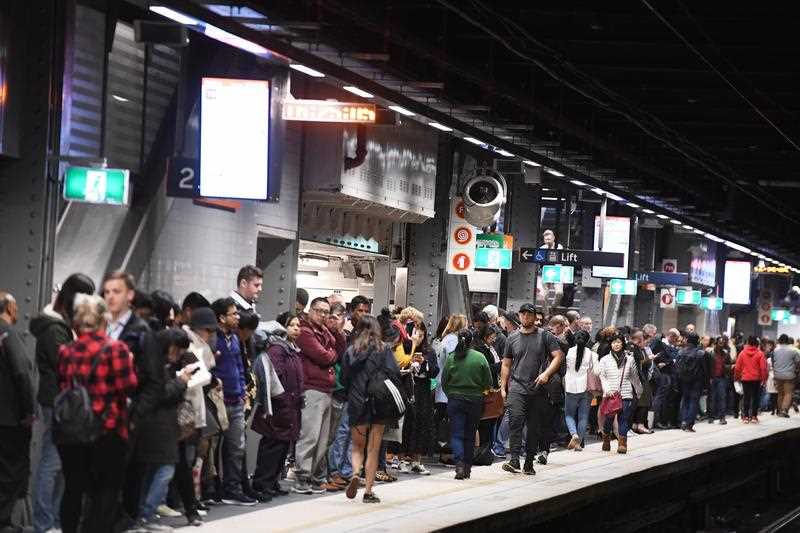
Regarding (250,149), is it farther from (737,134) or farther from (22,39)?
(737,134)

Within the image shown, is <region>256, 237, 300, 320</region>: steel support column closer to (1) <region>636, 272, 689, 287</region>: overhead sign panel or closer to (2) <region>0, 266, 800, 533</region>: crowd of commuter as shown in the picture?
(2) <region>0, 266, 800, 533</region>: crowd of commuter

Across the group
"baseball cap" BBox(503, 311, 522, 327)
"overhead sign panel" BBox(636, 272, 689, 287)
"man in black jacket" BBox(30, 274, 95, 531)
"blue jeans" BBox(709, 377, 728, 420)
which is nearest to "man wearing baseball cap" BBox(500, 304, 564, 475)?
"baseball cap" BBox(503, 311, 522, 327)

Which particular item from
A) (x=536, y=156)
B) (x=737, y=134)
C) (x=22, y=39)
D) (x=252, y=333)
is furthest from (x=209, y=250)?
(x=737, y=134)

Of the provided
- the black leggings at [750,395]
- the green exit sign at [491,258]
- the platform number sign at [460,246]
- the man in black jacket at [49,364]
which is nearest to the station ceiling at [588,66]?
the platform number sign at [460,246]

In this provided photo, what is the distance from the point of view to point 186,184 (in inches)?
574

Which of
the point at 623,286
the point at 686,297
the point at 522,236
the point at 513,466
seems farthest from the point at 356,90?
the point at 686,297

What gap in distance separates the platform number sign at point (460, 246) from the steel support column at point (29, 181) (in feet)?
40.3

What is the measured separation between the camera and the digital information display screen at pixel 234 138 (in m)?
14.9

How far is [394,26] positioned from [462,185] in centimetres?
883

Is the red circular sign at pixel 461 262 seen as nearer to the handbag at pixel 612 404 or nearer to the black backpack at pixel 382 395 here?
the handbag at pixel 612 404

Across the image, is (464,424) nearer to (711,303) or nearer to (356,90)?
(356,90)

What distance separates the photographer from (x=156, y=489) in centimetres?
1100

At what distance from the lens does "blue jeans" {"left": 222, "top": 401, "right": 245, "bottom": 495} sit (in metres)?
13.2

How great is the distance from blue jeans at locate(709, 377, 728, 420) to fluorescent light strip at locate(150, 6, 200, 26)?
2145 centimetres
